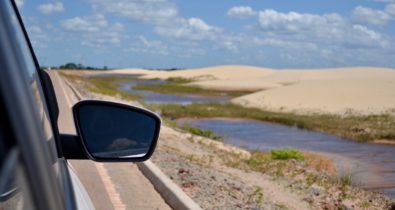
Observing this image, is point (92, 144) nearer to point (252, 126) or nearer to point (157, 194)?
point (157, 194)

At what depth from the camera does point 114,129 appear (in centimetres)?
278

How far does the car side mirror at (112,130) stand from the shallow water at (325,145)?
13178mm

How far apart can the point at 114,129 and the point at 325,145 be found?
80.4ft

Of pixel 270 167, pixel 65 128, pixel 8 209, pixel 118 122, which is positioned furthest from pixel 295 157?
pixel 8 209

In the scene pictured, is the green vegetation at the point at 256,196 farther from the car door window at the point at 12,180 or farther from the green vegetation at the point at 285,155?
the green vegetation at the point at 285,155

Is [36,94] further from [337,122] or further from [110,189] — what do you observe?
[337,122]

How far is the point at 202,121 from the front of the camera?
37938 mm

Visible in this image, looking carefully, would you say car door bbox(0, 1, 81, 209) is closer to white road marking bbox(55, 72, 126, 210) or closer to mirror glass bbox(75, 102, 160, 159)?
mirror glass bbox(75, 102, 160, 159)

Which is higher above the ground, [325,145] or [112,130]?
[112,130]

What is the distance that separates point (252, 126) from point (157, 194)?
26.5 meters

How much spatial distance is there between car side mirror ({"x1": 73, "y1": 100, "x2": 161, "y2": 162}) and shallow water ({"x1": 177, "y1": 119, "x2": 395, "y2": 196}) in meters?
13.2

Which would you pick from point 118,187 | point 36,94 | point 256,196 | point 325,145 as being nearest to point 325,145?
point 325,145

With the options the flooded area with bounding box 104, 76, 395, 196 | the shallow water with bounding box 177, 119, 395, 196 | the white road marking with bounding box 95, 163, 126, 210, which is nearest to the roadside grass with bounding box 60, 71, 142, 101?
the flooded area with bounding box 104, 76, 395, 196

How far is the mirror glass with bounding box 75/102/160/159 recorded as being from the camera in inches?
106
